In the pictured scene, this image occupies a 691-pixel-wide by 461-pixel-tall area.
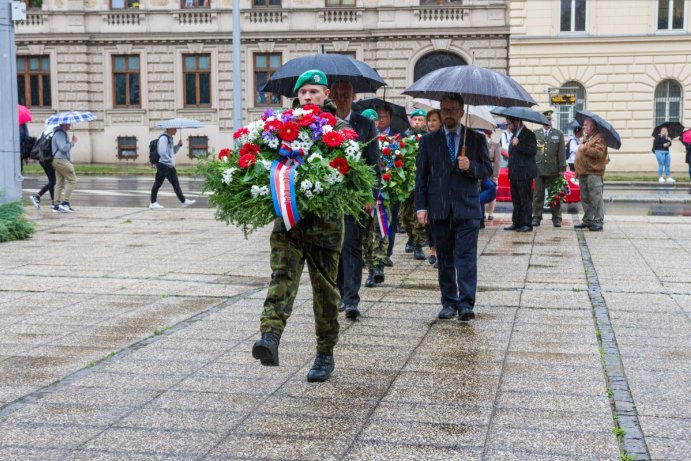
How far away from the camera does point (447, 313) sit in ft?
26.3

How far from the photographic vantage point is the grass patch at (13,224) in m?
13.3

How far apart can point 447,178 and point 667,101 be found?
30268 mm

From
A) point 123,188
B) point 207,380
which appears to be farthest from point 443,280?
point 123,188

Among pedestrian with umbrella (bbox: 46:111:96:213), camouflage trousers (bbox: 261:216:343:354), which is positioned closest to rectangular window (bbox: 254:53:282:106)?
pedestrian with umbrella (bbox: 46:111:96:213)

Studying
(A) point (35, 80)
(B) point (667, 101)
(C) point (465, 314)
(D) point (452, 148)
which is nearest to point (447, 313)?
(C) point (465, 314)

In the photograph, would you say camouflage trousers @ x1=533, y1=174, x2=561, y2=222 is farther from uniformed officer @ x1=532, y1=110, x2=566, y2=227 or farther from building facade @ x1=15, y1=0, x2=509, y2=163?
building facade @ x1=15, y1=0, x2=509, y2=163

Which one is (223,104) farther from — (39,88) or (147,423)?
(147,423)

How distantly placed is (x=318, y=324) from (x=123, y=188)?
21228 mm

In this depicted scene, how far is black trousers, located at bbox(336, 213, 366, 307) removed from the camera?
308 inches

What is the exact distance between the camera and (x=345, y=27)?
38.4 m

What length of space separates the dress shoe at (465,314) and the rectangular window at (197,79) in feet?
107

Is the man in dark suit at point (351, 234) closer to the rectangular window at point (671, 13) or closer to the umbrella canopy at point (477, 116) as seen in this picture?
the umbrella canopy at point (477, 116)

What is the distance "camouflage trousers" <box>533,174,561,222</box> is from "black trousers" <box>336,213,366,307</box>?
9086mm

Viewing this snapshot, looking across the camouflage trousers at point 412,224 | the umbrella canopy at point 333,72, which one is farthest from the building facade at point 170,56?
the umbrella canopy at point 333,72
